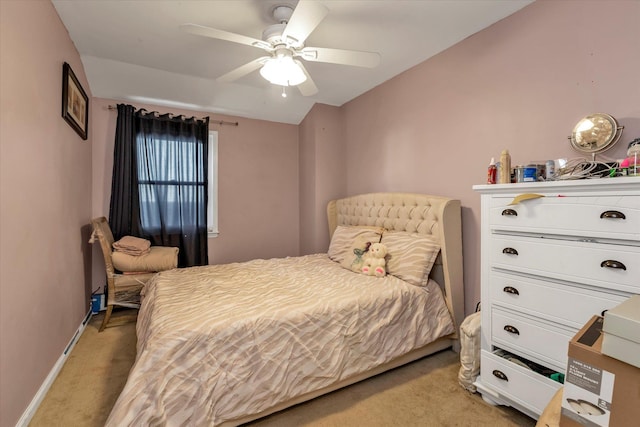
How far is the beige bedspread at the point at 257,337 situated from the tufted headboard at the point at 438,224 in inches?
6.3

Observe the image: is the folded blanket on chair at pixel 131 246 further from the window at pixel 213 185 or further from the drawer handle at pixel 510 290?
the drawer handle at pixel 510 290

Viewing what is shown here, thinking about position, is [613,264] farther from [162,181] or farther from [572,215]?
[162,181]

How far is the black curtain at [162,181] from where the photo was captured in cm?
315

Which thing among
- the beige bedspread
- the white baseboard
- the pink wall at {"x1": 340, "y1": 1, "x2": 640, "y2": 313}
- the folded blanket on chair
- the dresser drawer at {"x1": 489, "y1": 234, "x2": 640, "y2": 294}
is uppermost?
the pink wall at {"x1": 340, "y1": 1, "x2": 640, "y2": 313}

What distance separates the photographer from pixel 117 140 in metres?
3.14

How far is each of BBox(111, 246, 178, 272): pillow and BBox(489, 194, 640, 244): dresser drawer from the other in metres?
2.87

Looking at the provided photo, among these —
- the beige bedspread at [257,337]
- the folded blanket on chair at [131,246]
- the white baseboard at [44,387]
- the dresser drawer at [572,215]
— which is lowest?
the white baseboard at [44,387]

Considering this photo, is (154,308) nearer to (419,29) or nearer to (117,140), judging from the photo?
(117,140)

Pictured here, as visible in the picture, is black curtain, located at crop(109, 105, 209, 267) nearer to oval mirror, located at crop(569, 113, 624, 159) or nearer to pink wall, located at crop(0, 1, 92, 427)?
pink wall, located at crop(0, 1, 92, 427)

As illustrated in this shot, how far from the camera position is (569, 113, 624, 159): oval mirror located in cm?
159

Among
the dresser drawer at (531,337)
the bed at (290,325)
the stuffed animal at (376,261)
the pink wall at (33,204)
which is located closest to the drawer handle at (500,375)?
the dresser drawer at (531,337)

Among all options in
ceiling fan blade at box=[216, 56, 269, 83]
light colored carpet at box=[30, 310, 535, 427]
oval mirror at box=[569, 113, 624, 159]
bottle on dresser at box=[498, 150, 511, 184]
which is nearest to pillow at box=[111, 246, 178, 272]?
light colored carpet at box=[30, 310, 535, 427]

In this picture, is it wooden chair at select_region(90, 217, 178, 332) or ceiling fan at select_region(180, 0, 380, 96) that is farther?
wooden chair at select_region(90, 217, 178, 332)

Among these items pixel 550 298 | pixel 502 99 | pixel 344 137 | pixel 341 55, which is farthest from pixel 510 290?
pixel 344 137
